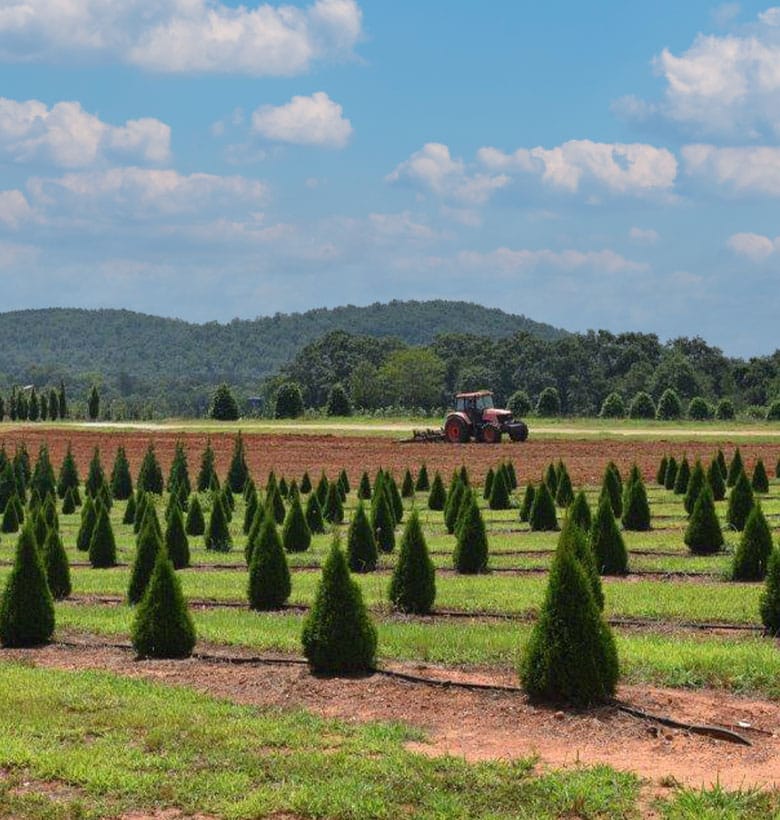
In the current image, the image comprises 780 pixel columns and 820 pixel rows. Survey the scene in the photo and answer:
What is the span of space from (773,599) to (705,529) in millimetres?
7203

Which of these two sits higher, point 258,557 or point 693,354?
point 693,354

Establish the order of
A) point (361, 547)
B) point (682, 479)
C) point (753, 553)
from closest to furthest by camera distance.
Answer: point (753, 553) < point (361, 547) < point (682, 479)

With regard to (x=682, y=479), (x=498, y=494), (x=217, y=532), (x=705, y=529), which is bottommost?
(x=217, y=532)

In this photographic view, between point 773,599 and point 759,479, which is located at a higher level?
point 759,479

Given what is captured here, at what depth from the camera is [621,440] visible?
51.9m

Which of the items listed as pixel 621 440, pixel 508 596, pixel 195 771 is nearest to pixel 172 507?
pixel 508 596

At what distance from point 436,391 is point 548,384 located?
10795 millimetres

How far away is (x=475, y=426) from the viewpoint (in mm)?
49812

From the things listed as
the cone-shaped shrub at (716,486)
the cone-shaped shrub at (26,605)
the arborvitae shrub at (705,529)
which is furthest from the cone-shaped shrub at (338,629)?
the cone-shaped shrub at (716,486)

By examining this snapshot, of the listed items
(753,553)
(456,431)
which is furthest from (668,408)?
(753,553)

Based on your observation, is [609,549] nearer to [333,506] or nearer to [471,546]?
[471,546]

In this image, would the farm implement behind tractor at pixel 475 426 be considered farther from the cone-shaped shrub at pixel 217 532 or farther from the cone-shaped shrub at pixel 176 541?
the cone-shaped shrub at pixel 176 541

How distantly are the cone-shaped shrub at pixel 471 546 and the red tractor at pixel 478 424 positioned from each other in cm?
3061

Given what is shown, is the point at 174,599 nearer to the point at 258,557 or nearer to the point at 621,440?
the point at 258,557
